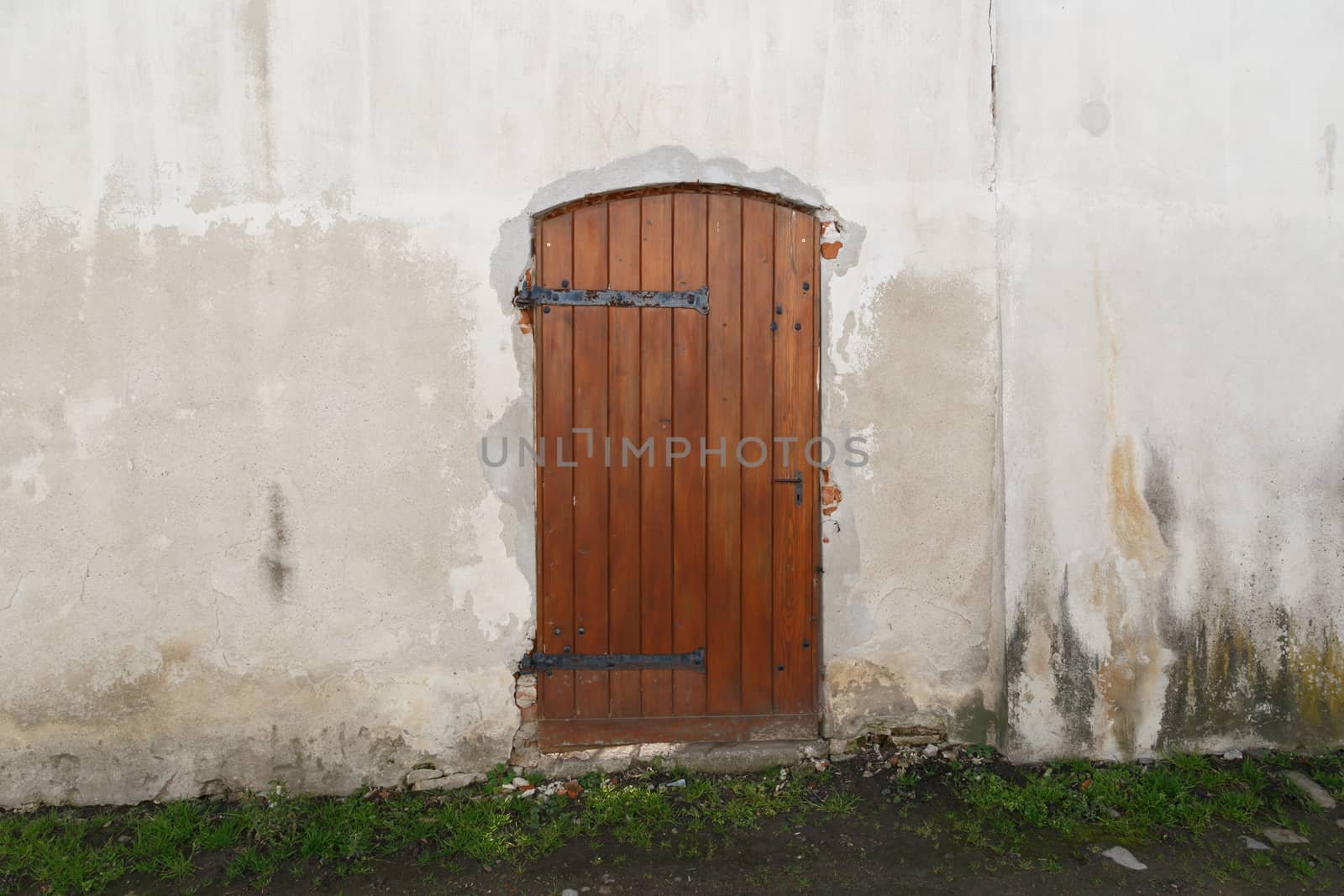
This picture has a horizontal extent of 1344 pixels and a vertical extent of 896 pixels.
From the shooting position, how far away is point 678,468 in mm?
3094

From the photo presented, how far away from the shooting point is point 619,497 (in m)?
3.09

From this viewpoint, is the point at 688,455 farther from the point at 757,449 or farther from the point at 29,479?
the point at 29,479

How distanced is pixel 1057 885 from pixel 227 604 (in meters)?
3.11

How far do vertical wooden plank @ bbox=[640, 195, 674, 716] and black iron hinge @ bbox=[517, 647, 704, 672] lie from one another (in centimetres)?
3

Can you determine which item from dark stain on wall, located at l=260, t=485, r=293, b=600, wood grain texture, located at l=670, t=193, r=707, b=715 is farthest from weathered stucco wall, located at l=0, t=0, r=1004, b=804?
wood grain texture, located at l=670, t=193, r=707, b=715

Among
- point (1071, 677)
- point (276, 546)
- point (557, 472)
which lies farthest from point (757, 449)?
point (276, 546)

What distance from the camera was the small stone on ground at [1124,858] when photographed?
103 inches

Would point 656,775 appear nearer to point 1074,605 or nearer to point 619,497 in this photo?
point 619,497

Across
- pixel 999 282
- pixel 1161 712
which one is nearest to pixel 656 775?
pixel 1161 712

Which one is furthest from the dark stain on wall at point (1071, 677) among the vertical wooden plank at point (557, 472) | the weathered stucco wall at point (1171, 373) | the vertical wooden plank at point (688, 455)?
the vertical wooden plank at point (557, 472)

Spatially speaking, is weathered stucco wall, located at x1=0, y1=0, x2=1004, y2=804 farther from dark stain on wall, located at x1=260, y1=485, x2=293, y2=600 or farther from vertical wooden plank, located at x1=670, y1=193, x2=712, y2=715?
vertical wooden plank, located at x1=670, y1=193, x2=712, y2=715

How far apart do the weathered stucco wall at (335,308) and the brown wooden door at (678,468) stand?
14 cm

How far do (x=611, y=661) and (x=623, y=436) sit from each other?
91 cm

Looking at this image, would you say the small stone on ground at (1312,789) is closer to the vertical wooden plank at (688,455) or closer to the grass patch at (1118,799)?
the grass patch at (1118,799)
